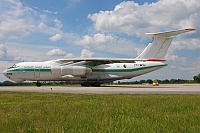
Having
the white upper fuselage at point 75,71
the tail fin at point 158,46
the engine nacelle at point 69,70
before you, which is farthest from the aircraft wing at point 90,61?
the tail fin at point 158,46

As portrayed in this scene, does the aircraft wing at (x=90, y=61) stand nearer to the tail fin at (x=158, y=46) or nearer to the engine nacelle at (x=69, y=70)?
the engine nacelle at (x=69, y=70)

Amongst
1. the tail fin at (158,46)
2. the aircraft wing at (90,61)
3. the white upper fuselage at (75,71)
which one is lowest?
the white upper fuselage at (75,71)

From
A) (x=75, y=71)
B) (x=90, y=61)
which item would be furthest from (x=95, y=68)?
(x=75, y=71)

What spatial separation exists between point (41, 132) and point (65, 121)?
131cm

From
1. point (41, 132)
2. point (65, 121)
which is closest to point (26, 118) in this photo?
point (65, 121)

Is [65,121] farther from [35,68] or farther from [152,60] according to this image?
[152,60]

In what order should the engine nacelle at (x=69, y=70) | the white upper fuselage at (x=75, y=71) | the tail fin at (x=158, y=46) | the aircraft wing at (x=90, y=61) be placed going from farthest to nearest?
1. the tail fin at (x=158, y=46)
2. the aircraft wing at (x=90, y=61)
3. the white upper fuselage at (x=75, y=71)
4. the engine nacelle at (x=69, y=70)

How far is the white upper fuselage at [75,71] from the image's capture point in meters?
35.9

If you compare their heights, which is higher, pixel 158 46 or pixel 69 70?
pixel 158 46

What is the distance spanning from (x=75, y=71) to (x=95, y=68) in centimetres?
397

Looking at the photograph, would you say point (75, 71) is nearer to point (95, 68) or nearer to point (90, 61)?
point (90, 61)

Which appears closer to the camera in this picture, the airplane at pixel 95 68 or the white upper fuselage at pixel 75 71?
the white upper fuselage at pixel 75 71

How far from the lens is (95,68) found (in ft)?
127

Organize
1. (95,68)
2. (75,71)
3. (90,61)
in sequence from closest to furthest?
(75,71)
(90,61)
(95,68)
